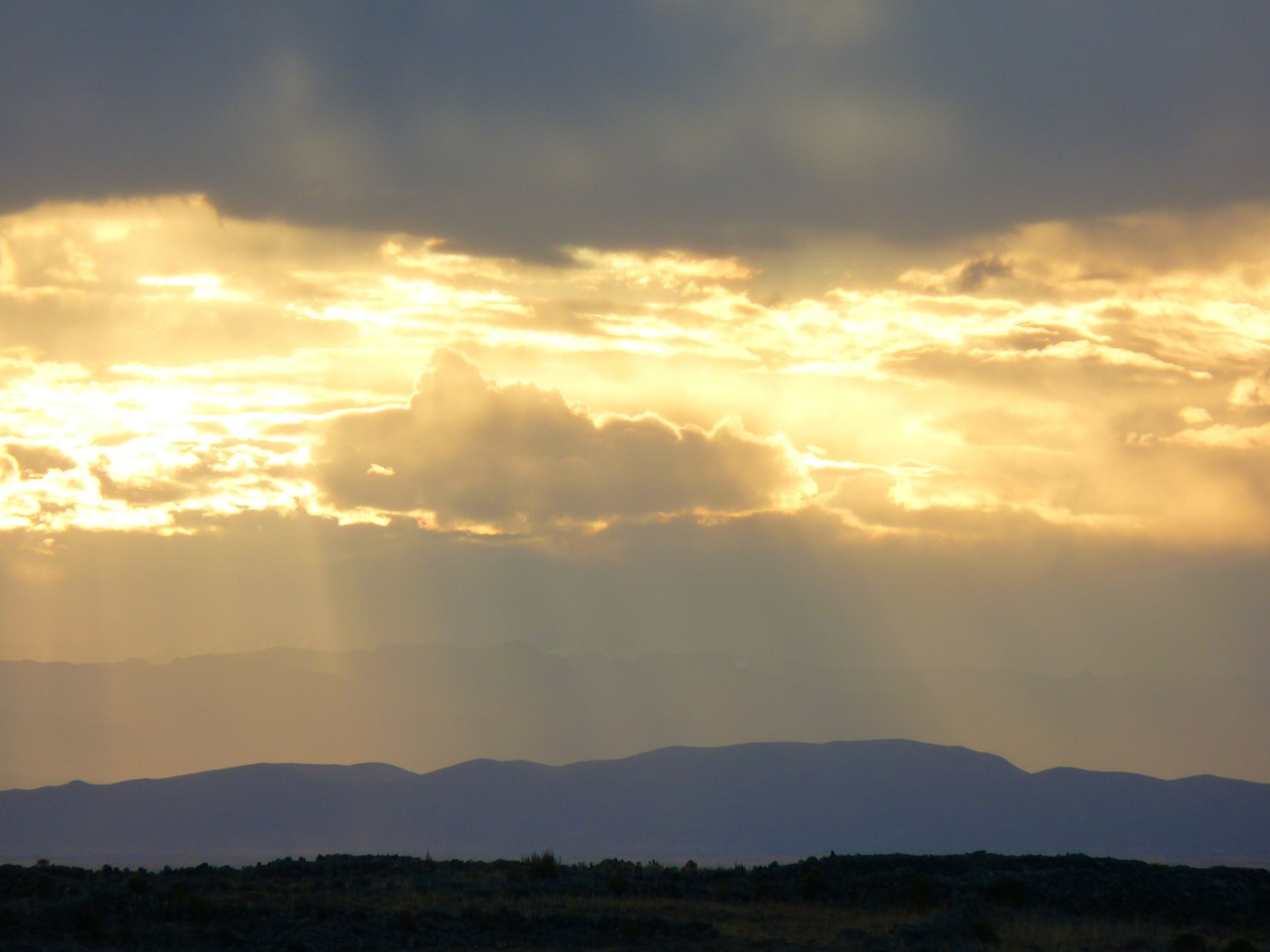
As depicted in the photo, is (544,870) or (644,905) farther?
(544,870)

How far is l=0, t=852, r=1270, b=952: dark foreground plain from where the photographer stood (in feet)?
121

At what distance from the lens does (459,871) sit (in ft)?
158

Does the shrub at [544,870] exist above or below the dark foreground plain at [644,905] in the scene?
above

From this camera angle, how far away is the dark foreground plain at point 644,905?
121 ft

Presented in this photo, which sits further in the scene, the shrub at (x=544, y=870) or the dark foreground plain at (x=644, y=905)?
the shrub at (x=544, y=870)

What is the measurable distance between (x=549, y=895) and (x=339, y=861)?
9.49m

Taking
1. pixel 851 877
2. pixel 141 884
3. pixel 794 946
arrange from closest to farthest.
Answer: pixel 794 946 < pixel 141 884 < pixel 851 877

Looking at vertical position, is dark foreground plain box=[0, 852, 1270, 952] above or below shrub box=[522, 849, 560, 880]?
below

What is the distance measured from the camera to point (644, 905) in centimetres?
4303

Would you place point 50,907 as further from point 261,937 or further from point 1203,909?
point 1203,909

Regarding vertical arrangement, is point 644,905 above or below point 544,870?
below

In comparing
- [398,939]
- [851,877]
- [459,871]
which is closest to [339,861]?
[459,871]

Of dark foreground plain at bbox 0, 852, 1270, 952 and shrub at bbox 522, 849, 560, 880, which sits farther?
shrub at bbox 522, 849, 560, 880

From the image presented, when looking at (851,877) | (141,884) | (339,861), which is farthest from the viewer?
(339,861)
